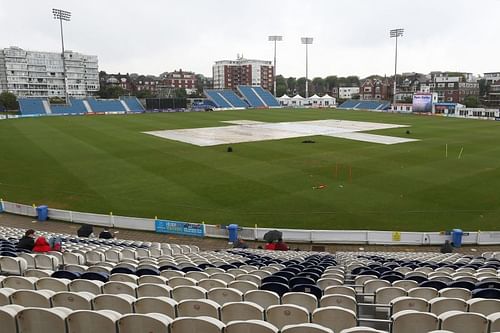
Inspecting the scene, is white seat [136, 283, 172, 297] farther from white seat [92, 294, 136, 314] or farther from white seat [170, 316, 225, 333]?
white seat [170, 316, 225, 333]

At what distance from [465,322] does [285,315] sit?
2.06 metres

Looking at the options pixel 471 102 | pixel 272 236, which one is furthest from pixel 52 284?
pixel 471 102

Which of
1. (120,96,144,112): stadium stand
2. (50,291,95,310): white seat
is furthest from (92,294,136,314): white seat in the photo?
(120,96,144,112): stadium stand

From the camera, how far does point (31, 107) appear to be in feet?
307

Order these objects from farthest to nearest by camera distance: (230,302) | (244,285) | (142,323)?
1. (244,285)
2. (230,302)
3. (142,323)

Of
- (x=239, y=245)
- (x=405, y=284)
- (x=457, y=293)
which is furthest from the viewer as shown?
(x=239, y=245)

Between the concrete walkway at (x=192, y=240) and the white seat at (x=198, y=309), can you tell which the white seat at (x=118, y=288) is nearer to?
the white seat at (x=198, y=309)

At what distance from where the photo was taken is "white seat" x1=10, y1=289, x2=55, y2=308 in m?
5.41

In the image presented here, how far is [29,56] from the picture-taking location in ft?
522

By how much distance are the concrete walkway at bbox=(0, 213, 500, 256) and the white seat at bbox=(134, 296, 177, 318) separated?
1361cm

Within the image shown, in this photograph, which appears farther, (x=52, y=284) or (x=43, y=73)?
(x=43, y=73)

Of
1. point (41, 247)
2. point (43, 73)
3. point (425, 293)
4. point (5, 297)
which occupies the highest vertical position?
point (43, 73)

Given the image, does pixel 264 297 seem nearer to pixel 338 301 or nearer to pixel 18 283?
pixel 338 301

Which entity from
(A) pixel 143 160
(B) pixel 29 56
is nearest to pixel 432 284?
(A) pixel 143 160
